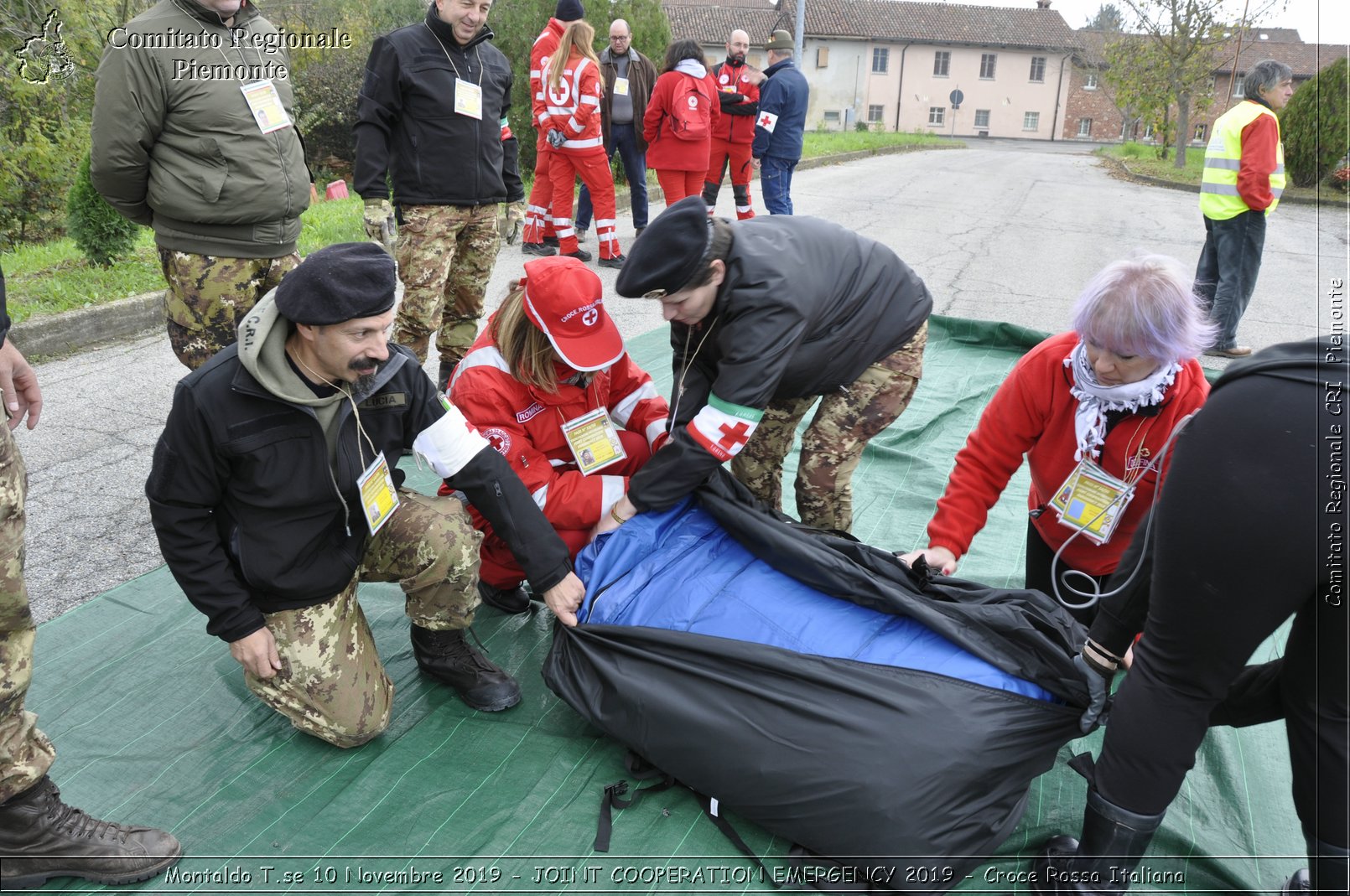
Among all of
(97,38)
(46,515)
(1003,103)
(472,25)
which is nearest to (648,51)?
(97,38)

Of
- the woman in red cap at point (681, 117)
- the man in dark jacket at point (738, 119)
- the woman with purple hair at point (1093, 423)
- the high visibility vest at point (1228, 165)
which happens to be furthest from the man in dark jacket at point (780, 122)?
the woman with purple hair at point (1093, 423)

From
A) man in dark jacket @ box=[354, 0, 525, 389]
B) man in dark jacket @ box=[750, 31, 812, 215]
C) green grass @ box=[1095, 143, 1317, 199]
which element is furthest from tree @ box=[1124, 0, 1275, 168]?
man in dark jacket @ box=[354, 0, 525, 389]

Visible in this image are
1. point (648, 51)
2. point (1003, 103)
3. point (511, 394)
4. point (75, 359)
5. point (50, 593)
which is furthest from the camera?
point (1003, 103)

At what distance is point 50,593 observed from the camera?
277cm

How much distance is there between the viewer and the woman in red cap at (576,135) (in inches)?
258

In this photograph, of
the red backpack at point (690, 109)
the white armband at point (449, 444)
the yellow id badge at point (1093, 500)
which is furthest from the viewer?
the red backpack at point (690, 109)

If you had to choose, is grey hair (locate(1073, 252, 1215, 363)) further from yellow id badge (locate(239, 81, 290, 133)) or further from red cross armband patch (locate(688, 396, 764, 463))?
A: yellow id badge (locate(239, 81, 290, 133))

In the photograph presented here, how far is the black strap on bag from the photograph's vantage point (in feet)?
6.34

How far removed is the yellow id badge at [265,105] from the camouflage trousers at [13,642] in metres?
1.71

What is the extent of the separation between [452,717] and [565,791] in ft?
1.31

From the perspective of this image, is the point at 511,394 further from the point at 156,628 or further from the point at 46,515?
the point at 46,515

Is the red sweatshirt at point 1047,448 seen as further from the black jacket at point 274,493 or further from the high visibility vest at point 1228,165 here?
the high visibility vest at point 1228,165

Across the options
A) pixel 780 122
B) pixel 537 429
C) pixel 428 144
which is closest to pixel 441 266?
pixel 428 144

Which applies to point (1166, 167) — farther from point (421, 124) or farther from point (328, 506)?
point (328, 506)
